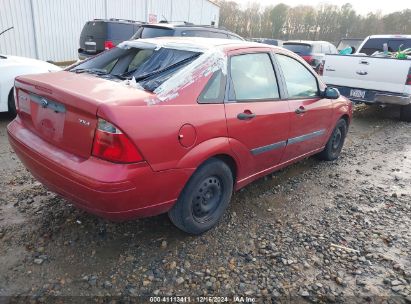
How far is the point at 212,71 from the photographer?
283 cm

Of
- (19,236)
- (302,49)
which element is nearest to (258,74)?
(19,236)

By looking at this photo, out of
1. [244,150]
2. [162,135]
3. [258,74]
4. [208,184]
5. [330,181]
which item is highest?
[258,74]

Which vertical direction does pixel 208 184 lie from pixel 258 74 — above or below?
below

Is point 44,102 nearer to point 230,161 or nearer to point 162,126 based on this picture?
point 162,126

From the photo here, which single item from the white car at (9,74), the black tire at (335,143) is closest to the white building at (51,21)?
the white car at (9,74)

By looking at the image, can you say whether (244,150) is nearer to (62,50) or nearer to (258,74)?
(258,74)

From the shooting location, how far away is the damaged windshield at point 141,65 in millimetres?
2787

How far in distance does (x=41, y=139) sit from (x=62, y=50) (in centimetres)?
1252

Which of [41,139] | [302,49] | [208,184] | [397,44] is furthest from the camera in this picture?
[302,49]

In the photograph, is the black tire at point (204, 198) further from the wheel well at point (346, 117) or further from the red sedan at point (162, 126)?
the wheel well at point (346, 117)

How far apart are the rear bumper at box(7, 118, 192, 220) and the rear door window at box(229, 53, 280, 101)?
0.96 meters

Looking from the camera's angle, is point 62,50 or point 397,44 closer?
point 397,44

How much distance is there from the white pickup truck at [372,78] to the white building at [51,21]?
408 inches

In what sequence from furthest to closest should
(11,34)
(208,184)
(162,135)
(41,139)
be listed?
(11,34) → (208,184) → (41,139) → (162,135)
